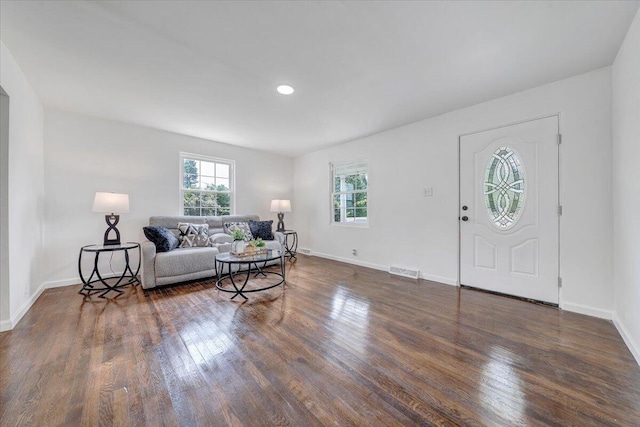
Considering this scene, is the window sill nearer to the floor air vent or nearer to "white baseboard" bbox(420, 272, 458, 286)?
the floor air vent

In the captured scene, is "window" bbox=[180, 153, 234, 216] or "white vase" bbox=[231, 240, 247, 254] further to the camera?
"window" bbox=[180, 153, 234, 216]

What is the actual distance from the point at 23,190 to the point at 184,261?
1.71 meters

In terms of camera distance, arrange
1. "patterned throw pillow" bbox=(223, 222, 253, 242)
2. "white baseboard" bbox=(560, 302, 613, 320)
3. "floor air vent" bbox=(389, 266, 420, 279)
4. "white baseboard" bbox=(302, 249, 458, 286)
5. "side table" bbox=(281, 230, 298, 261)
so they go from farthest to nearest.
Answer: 1. "side table" bbox=(281, 230, 298, 261)
2. "patterned throw pillow" bbox=(223, 222, 253, 242)
3. "floor air vent" bbox=(389, 266, 420, 279)
4. "white baseboard" bbox=(302, 249, 458, 286)
5. "white baseboard" bbox=(560, 302, 613, 320)

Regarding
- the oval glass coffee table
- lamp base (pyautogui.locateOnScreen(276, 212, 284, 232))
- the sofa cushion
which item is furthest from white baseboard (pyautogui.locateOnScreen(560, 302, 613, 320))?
lamp base (pyautogui.locateOnScreen(276, 212, 284, 232))

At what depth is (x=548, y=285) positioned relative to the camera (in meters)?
2.73

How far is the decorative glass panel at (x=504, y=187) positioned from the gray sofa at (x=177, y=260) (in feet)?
10.8

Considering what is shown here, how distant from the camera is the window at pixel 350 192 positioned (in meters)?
4.71

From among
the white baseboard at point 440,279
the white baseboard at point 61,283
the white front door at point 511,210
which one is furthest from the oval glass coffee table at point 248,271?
the white front door at point 511,210

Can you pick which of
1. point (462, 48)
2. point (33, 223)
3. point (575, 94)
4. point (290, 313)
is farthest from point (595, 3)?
point (33, 223)

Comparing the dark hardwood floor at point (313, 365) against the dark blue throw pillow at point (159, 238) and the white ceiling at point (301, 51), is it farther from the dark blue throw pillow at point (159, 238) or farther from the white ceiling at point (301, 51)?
the white ceiling at point (301, 51)

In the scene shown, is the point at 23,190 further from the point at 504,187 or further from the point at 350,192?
the point at 504,187

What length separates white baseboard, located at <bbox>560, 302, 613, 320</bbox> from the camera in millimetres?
2381

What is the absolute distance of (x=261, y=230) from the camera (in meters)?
4.71

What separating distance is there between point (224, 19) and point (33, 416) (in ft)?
8.32
